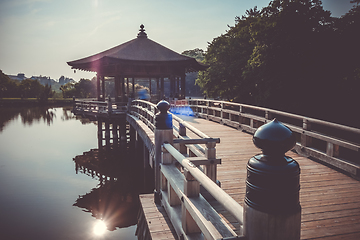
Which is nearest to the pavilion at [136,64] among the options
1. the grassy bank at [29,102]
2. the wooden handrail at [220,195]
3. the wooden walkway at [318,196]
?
the wooden walkway at [318,196]

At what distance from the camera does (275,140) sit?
5.11 feet

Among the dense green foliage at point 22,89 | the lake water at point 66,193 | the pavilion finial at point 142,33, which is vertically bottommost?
the lake water at point 66,193

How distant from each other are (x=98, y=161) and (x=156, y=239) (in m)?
16.3

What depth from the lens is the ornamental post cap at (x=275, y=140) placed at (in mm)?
1556

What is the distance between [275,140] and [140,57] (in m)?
21.4

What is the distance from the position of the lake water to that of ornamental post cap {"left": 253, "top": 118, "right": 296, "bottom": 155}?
30.2ft

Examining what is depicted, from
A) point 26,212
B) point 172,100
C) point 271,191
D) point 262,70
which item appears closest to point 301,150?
point 271,191

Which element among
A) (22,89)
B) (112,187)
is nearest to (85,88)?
(22,89)

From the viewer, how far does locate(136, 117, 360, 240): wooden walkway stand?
360cm

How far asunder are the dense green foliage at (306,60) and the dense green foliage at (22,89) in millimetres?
63073

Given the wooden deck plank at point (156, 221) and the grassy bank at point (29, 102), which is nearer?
the wooden deck plank at point (156, 221)

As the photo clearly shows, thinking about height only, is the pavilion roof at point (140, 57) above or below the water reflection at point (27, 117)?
above

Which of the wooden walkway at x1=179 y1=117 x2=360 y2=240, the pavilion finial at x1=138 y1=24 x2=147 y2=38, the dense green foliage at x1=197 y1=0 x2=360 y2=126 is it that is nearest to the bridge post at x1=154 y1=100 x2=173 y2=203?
the wooden walkway at x1=179 y1=117 x2=360 y2=240

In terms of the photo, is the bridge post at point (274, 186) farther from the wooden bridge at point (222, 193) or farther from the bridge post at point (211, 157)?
the bridge post at point (211, 157)
